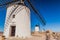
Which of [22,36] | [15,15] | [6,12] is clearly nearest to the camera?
[22,36]

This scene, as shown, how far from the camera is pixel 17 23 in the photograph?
1009 centimetres

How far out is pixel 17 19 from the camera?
33.6 ft

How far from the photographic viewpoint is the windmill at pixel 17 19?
997cm

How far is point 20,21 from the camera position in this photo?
10172 mm

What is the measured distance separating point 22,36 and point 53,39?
3.69m

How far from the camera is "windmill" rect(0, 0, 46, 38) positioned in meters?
9.97

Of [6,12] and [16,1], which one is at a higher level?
[16,1]

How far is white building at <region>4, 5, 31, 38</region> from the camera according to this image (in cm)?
993

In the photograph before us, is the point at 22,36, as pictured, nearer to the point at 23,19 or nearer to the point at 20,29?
the point at 20,29

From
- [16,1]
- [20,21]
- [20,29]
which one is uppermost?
[16,1]

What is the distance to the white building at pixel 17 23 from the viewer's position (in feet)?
32.6

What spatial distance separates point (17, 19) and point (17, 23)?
0.44m

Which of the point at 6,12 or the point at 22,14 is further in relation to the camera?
the point at 6,12

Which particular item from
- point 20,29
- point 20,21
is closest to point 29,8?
point 20,21
